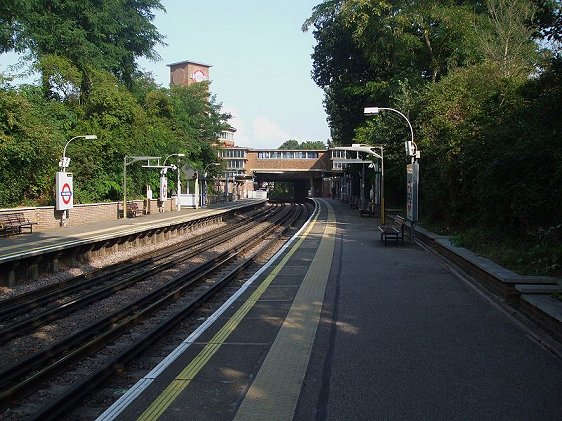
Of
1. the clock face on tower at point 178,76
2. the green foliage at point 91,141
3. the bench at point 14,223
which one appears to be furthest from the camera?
the clock face on tower at point 178,76

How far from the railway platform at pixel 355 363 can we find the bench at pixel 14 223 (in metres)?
13.8

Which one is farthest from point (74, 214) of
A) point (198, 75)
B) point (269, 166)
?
point (198, 75)

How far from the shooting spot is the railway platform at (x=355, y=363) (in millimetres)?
4973

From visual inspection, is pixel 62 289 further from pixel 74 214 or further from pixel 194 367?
pixel 74 214

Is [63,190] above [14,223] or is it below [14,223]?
above

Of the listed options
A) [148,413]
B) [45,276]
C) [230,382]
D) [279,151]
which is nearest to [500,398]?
[230,382]

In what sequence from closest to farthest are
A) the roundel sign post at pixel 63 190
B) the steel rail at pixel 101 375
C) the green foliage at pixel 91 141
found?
the steel rail at pixel 101 375, the roundel sign post at pixel 63 190, the green foliage at pixel 91 141

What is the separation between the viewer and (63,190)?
24.7 m

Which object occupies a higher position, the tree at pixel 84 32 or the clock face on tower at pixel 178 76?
the clock face on tower at pixel 178 76

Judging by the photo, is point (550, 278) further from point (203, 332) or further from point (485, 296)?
point (203, 332)

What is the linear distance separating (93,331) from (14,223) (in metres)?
14.7

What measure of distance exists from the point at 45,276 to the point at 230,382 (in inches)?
476

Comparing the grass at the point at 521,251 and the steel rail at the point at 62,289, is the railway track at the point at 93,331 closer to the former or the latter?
the steel rail at the point at 62,289

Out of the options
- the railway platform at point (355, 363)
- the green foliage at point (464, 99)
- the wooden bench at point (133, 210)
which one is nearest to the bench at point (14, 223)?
the wooden bench at point (133, 210)
